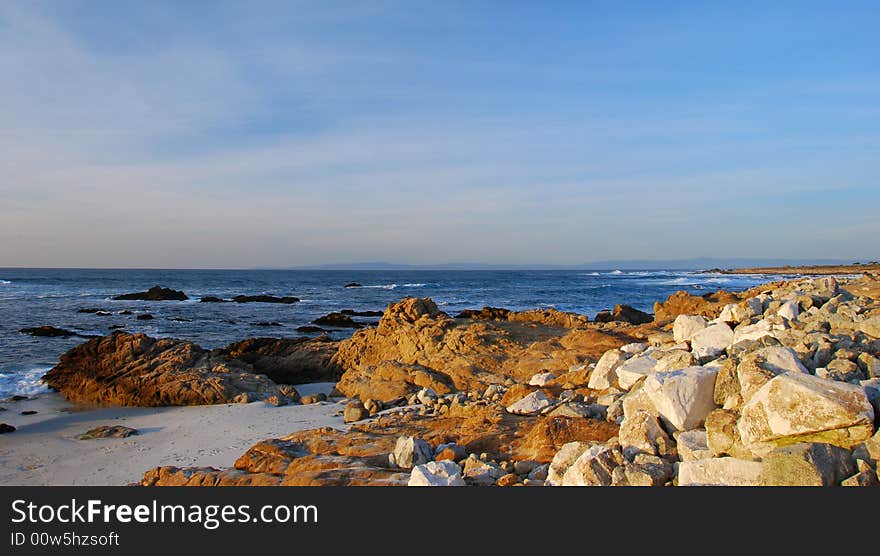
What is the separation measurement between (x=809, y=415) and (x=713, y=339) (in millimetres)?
2921

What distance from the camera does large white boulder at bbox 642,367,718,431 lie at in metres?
4.62

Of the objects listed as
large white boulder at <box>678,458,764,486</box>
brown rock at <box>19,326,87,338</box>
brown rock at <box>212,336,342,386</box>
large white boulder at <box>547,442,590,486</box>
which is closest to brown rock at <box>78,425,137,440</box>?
brown rock at <box>212,336,342,386</box>

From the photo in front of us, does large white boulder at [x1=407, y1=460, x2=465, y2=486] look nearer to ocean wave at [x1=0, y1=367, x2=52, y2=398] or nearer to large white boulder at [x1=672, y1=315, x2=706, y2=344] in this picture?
large white boulder at [x1=672, y1=315, x2=706, y2=344]

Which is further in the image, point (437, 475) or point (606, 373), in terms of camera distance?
point (606, 373)

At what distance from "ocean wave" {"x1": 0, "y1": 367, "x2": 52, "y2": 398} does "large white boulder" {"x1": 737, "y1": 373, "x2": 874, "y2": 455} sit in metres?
14.0

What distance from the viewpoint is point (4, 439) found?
9.41 meters

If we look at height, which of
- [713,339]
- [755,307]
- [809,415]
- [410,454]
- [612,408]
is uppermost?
[755,307]

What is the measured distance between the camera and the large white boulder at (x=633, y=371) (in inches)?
246

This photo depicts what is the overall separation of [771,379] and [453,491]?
7.84 ft

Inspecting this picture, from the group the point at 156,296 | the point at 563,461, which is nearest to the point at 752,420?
the point at 563,461

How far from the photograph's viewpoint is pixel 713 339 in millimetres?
6758

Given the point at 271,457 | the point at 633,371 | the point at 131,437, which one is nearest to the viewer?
the point at 271,457

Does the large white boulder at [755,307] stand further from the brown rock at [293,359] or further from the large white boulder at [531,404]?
the brown rock at [293,359]

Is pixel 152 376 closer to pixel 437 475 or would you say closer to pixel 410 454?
pixel 410 454
